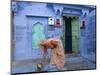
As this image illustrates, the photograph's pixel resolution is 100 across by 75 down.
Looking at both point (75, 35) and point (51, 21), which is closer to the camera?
point (51, 21)

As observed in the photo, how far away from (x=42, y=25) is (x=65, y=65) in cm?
55

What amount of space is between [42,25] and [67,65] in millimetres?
563

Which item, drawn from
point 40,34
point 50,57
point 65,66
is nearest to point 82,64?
point 65,66

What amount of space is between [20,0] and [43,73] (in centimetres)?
87

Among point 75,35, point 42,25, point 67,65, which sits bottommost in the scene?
point 67,65

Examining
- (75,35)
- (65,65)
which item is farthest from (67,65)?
(75,35)

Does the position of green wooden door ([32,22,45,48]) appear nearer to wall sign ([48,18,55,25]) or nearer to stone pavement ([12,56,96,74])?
wall sign ([48,18,55,25])

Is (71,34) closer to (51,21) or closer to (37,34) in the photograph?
(51,21)

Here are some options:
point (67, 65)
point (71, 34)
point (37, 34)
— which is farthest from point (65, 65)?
point (37, 34)

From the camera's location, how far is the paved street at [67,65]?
2.19m

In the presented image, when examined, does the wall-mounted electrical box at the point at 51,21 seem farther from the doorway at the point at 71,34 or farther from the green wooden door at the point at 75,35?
the green wooden door at the point at 75,35

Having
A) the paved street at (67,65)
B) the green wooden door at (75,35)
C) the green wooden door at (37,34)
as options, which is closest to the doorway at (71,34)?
the green wooden door at (75,35)

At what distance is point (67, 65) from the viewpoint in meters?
2.37

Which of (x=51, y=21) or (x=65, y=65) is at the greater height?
(x=51, y=21)
